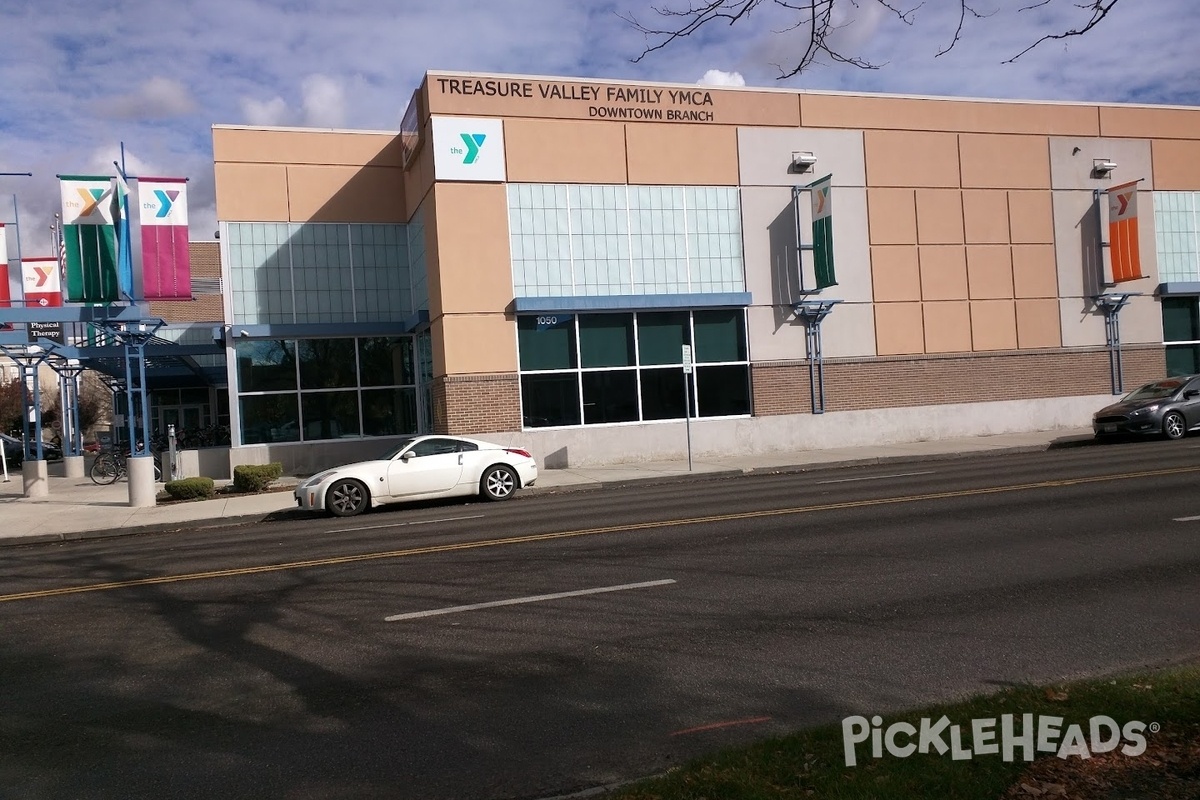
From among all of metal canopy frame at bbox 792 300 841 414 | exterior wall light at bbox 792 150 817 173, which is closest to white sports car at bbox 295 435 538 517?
metal canopy frame at bbox 792 300 841 414

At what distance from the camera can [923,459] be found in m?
21.5

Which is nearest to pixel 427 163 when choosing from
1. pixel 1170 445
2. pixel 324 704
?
pixel 1170 445

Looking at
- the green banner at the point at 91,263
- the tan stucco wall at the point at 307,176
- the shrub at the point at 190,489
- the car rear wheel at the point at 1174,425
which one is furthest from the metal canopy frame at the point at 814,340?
the green banner at the point at 91,263

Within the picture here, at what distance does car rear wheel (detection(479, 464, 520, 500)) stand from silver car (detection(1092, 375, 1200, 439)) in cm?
1421

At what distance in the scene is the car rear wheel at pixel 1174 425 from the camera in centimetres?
2197

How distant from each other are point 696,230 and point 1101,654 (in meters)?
19.3

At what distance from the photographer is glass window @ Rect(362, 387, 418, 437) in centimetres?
2662

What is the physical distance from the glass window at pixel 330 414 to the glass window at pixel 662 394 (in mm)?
8065

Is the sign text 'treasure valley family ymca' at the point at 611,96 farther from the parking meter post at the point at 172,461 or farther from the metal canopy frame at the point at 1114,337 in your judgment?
the metal canopy frame at the point at 1114,337

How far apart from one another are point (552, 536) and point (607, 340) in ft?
41.7

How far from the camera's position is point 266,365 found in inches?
1024

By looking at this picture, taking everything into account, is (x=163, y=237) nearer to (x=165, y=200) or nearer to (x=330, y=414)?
(x=165, y=200)

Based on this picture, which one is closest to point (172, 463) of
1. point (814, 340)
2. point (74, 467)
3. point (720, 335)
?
point (74, 467)

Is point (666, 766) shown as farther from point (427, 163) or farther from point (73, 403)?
point (73, 403)
